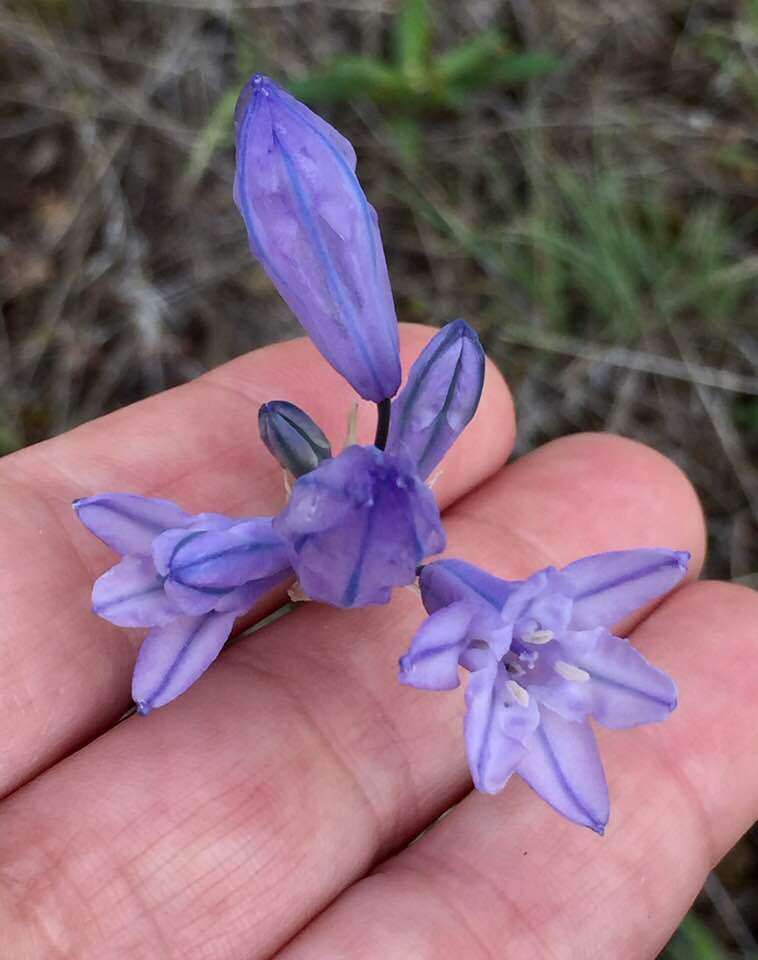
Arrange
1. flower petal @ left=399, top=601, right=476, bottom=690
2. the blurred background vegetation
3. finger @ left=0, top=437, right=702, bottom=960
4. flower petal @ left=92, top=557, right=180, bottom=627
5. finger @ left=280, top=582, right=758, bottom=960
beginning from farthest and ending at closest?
the blurred background vegetation < finger @ left=280, top=582, right=758, bottom=960 < finger @ left=0, top=437, right=702, bottom=960 < flower petal @ left=92, top=557, right=180, bottom=627 < flower petal @ left=399, top=601, right=476, bottom=690

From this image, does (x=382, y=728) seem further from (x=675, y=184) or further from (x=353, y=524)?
(x=675, y=184)

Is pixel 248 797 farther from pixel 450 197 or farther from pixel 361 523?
pixel 450 197

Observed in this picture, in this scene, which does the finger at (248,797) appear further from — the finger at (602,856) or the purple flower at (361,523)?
the purple flower at (361,523)

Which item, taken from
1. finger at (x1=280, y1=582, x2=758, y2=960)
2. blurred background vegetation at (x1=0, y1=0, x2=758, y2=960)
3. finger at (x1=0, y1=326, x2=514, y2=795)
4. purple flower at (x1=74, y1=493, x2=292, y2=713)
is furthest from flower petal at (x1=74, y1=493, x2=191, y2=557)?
blurred background vegetation at (x1=0, y1=0, x2=758, y2=960)

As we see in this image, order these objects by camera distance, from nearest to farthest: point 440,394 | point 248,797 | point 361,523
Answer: point 361,523 → point 440,394 → point 248,797

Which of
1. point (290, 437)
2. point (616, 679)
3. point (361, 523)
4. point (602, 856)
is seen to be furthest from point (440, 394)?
point (602, 856)

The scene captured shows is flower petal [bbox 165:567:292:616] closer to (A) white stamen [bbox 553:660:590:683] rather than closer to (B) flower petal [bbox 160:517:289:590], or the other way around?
(B) flower petal [bbox 160:517:289:590]
